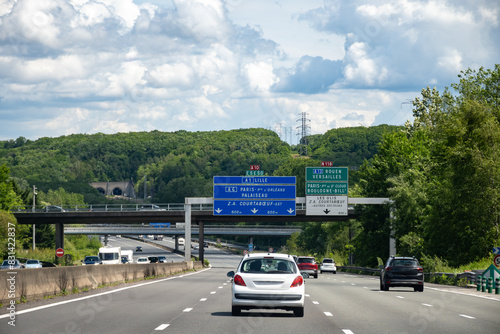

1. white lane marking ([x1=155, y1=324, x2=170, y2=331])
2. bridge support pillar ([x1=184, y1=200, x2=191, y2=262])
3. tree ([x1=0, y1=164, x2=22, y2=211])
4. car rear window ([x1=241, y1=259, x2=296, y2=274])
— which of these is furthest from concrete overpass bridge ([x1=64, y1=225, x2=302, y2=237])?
white lane marking ([x1=155, y1=324, x2=170, y2=331])

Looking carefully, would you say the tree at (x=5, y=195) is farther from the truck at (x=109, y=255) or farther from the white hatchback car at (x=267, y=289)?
the white hatchback car at (x=267, y=289)

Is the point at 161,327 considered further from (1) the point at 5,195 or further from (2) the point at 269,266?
(1) the point at 5,195

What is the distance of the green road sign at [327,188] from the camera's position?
210 ft

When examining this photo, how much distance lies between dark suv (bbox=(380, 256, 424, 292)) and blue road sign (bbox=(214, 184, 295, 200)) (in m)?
30.5

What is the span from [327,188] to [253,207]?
21.3 feet

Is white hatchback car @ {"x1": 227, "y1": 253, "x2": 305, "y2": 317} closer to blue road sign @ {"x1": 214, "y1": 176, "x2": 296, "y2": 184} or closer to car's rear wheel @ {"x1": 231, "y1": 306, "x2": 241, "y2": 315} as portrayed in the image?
car's rear wheel @ {"x1": 231, "y1": 306, "x2": 241, "y2": 315}

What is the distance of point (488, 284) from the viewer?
3184 cm

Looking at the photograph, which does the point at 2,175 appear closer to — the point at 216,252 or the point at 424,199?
the point at 424,199

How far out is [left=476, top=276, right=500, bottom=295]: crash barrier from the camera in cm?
3112

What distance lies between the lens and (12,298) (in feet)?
62.8

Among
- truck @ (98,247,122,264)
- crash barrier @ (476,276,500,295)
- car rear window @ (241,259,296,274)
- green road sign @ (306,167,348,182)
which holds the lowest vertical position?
truck @ (98,247,122,264)

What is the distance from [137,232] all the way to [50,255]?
4785 cm

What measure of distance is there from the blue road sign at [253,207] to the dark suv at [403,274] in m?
30.6

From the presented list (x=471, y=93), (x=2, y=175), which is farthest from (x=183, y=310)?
(x=2, y=175)
